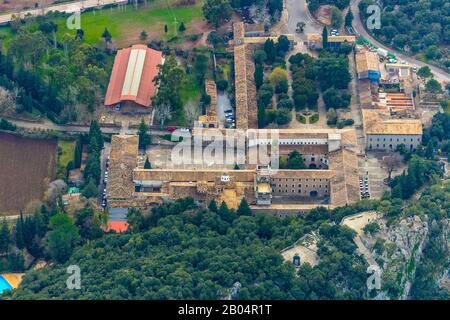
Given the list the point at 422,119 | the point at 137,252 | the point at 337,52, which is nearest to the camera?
the point at 137,252

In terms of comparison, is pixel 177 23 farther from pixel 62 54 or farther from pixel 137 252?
pixel 137 252

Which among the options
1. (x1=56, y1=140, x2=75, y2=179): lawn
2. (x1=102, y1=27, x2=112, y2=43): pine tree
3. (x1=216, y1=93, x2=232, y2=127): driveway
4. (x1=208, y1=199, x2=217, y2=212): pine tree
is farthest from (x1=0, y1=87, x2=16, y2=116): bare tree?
(x1=208, y1=199, x2=217, y2=212): pine tree

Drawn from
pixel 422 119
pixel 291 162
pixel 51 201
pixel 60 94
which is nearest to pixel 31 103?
pixel 60 94

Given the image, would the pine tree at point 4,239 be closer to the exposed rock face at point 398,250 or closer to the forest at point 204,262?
the forest at point 204,262

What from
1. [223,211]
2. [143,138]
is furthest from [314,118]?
[223,211]

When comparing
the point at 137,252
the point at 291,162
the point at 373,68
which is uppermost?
the point at 373,68

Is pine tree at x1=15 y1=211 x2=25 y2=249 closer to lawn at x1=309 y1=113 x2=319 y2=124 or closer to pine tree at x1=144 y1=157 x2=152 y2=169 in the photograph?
pine tree at x1=144 y1=157 x2=152 y2=169

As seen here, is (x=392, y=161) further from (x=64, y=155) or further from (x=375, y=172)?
(x=64, y=155)
